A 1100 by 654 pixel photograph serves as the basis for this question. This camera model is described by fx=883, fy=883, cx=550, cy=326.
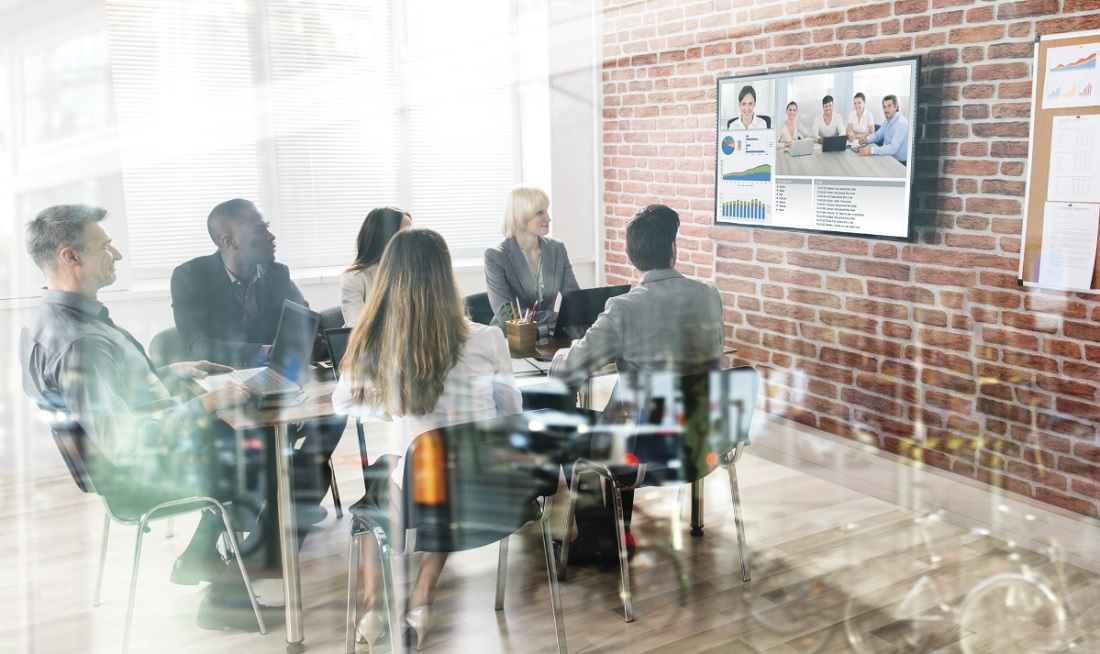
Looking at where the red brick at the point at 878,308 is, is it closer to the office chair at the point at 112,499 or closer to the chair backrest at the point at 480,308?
the chair backrest at the point at 480,308

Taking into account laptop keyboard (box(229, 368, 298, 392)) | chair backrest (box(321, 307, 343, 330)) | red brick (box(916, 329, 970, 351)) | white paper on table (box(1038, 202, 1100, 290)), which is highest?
white paper on table (box(1038, 202, 1100, 290))

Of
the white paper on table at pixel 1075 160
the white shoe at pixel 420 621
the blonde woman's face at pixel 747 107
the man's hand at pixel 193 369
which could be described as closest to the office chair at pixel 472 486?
the white shoe at pixel 420 621

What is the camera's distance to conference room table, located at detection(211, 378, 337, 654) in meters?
2.28

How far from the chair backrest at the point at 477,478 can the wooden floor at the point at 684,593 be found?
1.57 ft

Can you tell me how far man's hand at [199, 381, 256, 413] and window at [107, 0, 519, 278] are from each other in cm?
213

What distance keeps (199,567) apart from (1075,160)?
2.99 metres

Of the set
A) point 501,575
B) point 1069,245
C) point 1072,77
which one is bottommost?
point 501,575

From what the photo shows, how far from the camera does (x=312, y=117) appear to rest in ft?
14.6

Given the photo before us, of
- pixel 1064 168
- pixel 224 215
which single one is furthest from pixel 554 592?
pixel 1064 168

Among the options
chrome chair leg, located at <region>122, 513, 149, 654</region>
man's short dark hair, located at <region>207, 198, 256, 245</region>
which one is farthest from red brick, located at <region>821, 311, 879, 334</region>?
chrome chair leg, located at <region>122, 513, 149, 654</region>

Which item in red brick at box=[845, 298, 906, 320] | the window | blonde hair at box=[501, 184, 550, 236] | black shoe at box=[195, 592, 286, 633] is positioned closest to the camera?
black shoe at box=[195, 592, 286, 633]

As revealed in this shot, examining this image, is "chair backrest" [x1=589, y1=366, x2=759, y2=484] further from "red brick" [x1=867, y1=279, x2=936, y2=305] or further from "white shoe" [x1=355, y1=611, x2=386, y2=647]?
"red brick" [x1=867, y1=279, x2=936, y2=305]

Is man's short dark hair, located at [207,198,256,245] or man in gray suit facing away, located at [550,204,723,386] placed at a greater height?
man's short dark hair, located at [207,198,256,245]

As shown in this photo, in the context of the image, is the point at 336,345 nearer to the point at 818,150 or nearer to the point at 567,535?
the point at 567,535
